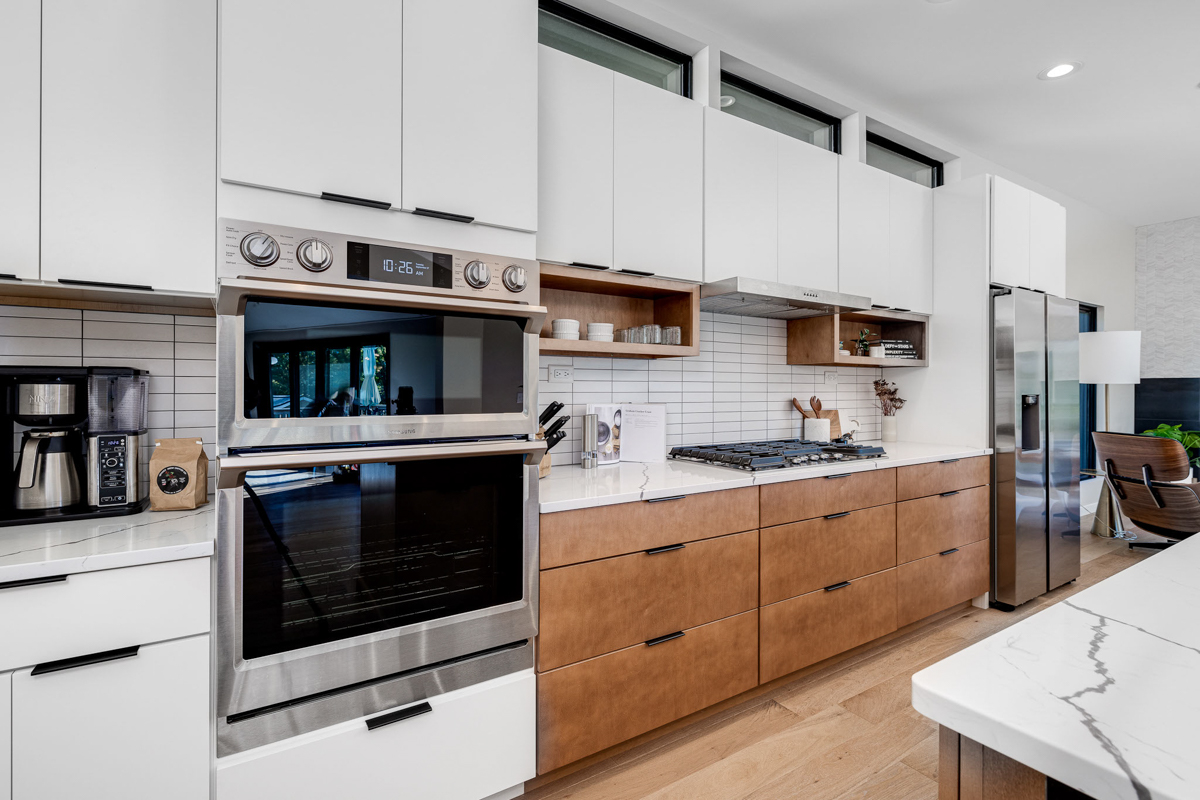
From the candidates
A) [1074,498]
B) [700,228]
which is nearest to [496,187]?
[700,228]

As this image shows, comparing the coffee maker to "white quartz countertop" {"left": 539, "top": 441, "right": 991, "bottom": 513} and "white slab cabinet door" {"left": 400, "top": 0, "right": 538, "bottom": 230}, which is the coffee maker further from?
"white quartz countertop" {"left": 539, "top": 441, "right": 991, "bottom": 513}

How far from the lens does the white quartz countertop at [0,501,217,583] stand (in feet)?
3.82

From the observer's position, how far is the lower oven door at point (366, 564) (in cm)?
135

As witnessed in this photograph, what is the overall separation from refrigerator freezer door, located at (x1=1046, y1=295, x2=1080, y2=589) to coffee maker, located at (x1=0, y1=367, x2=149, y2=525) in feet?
14.2

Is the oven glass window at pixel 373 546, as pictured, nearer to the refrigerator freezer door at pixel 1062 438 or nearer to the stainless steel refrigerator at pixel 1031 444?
the stainless steel refrigerator at pixel 1031 444

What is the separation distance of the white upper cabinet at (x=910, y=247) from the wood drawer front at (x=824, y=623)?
1599mm

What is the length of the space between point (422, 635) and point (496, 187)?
131 centimetres

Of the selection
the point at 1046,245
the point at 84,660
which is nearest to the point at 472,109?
the point at 84,660

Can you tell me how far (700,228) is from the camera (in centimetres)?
245

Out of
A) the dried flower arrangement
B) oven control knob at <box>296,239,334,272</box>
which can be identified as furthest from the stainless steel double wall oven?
the dried flower arrangement

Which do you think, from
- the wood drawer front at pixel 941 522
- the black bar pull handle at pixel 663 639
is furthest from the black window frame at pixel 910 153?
the black bar pull handle at pixel 663 639

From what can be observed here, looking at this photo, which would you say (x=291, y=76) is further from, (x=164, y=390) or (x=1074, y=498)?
(x=1074, y=498)

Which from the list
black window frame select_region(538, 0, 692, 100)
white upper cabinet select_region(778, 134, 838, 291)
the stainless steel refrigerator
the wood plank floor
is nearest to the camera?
the wood plank floor

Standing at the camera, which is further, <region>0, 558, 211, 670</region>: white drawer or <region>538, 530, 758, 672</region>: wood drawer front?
<region>538, 530, 758, 672</region>: wood drawer front
